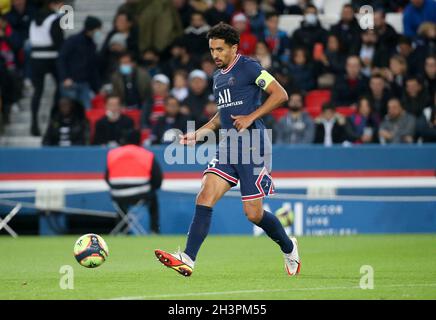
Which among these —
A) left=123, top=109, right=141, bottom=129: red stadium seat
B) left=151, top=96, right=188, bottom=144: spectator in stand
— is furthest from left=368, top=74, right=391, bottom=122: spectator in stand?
left=123, top=109, right=141, bottom=129: red stadium seat

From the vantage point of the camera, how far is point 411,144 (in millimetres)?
17938

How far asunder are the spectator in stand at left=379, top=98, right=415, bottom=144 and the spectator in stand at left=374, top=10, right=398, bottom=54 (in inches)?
79.9

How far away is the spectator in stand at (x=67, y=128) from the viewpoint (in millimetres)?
18906

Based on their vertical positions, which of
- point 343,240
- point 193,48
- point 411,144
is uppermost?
point 193,48

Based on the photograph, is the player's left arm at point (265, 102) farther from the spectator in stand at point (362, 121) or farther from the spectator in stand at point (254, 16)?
the spectator in stand at point (254, 16)

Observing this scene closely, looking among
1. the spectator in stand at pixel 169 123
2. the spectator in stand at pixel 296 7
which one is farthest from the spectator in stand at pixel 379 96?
the spectator in stand at pixel 169 123

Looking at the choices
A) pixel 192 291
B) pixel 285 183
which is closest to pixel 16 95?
pixel 285 183

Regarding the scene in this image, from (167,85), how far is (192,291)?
34.9 feet

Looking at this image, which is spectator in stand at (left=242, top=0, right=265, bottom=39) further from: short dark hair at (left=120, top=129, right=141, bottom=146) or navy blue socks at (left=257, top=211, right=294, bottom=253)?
navy blue socks at (left=257, top=211, right=294, bottom=253)

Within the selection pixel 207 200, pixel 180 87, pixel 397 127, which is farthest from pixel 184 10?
pixel 207 200

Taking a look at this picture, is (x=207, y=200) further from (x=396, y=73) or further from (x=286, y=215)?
(x=396, y=73)

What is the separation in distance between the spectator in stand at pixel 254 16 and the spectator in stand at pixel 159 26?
136cm

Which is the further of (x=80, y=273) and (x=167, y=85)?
(x=167, y=85)

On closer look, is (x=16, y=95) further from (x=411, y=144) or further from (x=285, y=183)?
(x=411, y=144)
